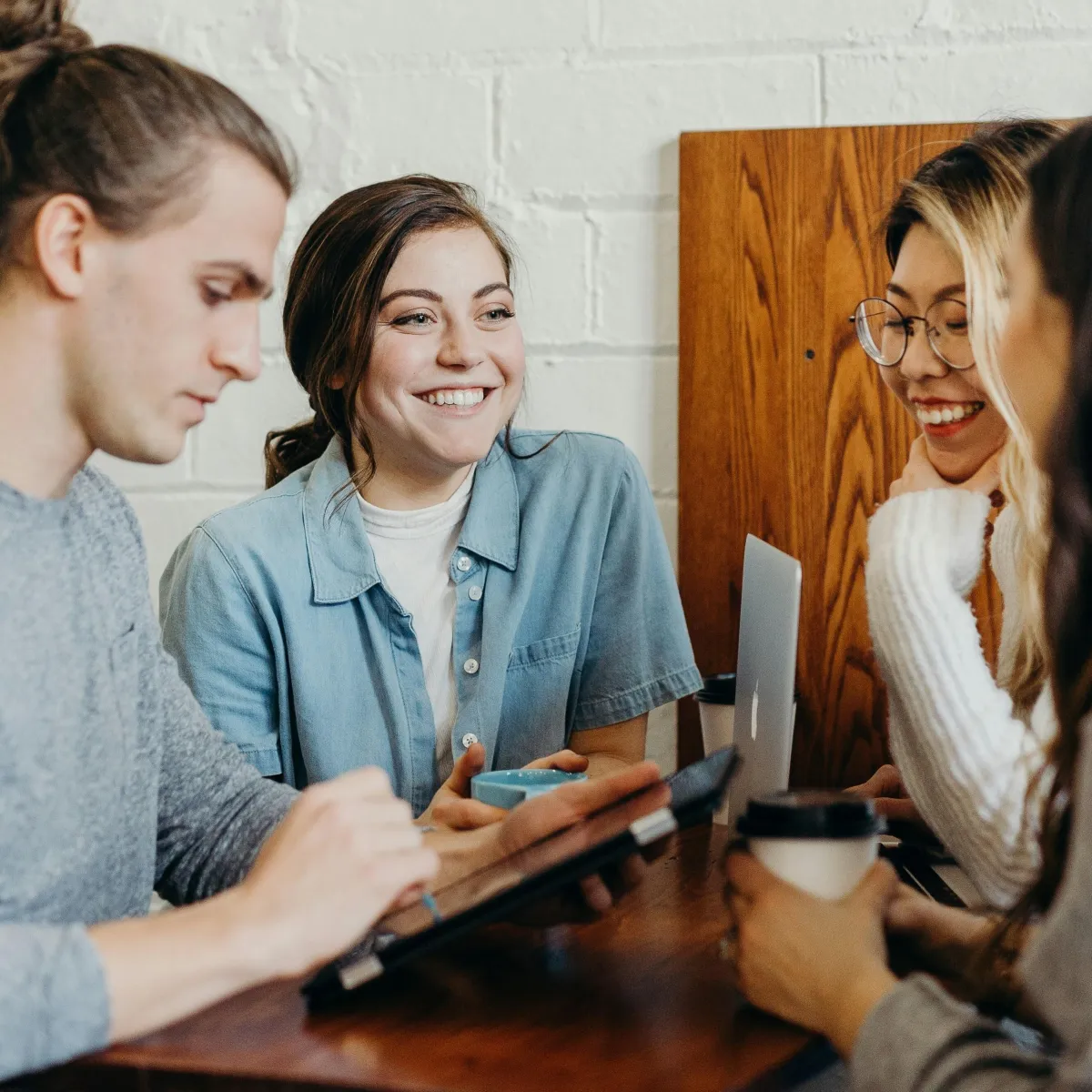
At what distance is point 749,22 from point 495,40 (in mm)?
318

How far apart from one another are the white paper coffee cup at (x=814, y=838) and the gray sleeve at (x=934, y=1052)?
0.08 meters

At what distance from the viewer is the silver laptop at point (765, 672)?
3.33 ft

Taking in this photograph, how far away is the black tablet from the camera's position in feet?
2.28

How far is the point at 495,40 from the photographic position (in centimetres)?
174

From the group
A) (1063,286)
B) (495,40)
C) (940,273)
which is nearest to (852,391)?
(940,273)

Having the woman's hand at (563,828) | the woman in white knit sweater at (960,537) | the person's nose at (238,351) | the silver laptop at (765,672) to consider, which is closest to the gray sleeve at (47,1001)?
the woman's hand at (563,828)

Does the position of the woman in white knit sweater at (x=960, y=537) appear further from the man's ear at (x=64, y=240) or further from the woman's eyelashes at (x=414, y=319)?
the man's ear at (x=64, y=240)

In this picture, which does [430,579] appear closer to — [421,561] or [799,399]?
[421,561]

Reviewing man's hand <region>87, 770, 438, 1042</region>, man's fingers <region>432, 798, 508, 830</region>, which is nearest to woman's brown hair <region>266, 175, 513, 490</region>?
man's fingers <region>432, 798, 508, 830</region>

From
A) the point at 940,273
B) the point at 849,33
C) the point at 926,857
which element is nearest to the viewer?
the point at 926,857

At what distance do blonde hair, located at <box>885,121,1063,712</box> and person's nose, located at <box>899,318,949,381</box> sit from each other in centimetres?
8

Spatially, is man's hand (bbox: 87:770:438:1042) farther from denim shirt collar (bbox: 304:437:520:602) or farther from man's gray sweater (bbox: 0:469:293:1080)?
denim shirt collar (bbox: 304:437:520:602)

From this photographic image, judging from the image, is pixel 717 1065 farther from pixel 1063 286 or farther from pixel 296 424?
pixel 296 424

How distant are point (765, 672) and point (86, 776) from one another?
520 millimetres
